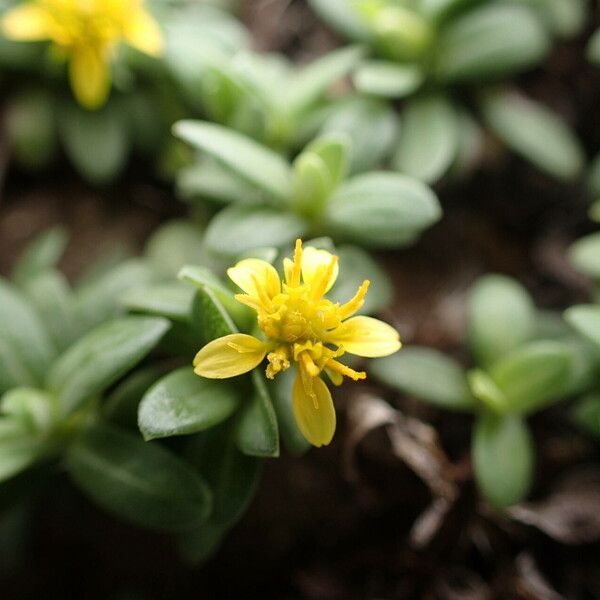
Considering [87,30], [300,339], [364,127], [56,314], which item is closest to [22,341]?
[56,314]

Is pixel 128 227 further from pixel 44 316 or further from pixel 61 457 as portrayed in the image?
pixel 61 457

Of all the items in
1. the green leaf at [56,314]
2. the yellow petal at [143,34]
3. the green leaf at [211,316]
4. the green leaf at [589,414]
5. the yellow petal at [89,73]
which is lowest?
the green leaf at [589,414]

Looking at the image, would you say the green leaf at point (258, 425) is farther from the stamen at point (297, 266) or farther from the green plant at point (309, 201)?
the green plant at point (309, 201)

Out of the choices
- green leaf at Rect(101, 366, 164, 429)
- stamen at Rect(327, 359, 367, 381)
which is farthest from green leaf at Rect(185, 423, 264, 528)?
stamen at Rect(327, 359, 367, 381)

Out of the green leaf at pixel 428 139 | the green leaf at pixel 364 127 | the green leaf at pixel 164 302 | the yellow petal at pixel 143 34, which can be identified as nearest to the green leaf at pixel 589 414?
the green leaf at pixel 428 139

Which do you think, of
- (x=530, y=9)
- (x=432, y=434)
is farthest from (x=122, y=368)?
(x=530, y=9)
